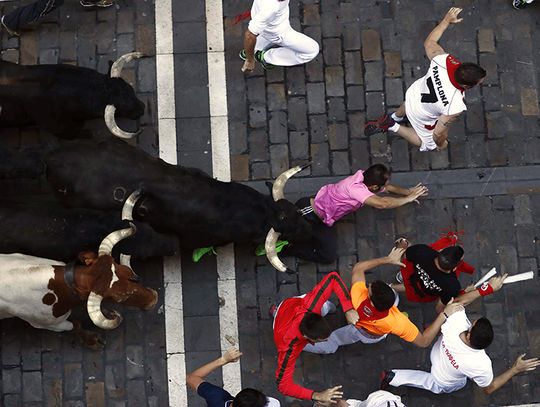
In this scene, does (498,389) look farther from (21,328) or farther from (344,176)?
(21,328)

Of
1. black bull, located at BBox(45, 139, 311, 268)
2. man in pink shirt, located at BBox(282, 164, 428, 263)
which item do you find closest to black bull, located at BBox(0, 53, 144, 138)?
black bull, located at BBox(45, 139, 311, 268)

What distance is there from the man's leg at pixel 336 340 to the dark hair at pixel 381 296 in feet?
5.09

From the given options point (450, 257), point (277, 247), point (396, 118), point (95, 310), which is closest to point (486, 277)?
point (450, 257)

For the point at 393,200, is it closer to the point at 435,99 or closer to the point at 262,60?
the point at 435,99

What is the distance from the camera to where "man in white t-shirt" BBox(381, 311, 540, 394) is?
30.2 ft

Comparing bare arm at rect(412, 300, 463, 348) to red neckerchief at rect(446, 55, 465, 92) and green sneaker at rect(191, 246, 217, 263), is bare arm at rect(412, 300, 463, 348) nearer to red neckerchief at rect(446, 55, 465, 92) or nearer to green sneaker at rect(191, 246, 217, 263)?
red neckerchief at rect(446, 55, 465, 92)

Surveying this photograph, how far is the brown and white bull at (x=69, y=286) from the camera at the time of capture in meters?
9.41

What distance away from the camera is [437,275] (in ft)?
32.1

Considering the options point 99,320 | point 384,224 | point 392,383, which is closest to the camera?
point 99,320

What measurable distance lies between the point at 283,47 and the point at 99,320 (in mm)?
4839

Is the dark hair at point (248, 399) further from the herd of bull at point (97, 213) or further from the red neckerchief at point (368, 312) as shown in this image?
the herd of bull at point (97, 213)

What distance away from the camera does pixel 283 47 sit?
1159 cm

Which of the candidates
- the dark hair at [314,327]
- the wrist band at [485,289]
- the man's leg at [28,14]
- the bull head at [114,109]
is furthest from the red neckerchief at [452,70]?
the man's leg at [28,14]

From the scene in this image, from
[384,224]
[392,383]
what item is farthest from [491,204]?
[392,383]
